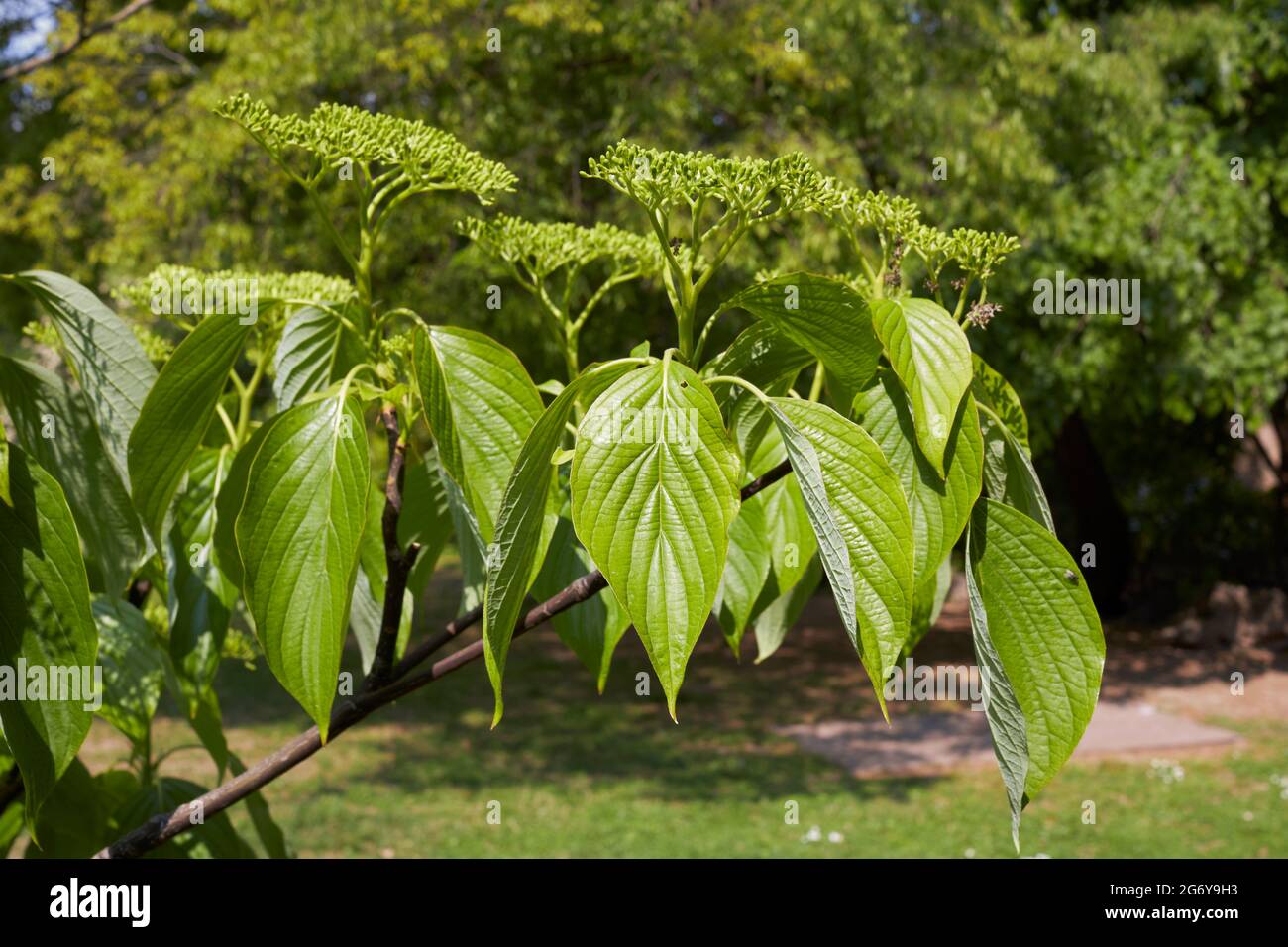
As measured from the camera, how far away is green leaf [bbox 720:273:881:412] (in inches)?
33.3

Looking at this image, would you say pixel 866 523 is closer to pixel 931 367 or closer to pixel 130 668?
pixel 931 367

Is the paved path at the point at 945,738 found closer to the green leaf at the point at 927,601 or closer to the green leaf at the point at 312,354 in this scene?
the green leaf at the point at 927,601

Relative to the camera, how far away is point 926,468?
2.88 ft

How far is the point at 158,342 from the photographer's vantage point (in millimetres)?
1382

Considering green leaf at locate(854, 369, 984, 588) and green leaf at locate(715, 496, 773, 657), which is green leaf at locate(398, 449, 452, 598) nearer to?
green leaf at locate(715, 496, 773, 657)

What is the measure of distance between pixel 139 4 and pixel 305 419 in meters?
5.74

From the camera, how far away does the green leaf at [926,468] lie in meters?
0.85

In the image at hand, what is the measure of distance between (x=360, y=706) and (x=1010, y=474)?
Result: 523mm

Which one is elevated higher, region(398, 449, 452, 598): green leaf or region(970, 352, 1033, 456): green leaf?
region(970, 352, 1033, 456): green leaf

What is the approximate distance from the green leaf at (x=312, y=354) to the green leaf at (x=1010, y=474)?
514 mm

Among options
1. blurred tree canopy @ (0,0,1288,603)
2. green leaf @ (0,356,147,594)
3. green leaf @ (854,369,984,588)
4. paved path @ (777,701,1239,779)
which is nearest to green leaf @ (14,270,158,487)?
green leaf @ (0,356,147,594)

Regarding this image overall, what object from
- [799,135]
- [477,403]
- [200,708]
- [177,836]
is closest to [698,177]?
[477,403]

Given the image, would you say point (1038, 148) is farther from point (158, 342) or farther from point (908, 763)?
point (158, 342)

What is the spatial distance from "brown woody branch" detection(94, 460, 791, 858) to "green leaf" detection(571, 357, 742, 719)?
136mm
